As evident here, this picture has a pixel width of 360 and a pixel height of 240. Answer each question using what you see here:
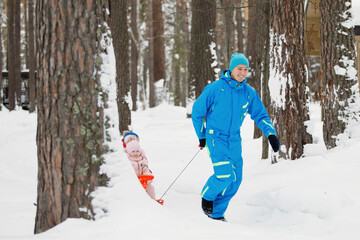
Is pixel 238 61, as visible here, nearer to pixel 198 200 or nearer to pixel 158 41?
pixel 198 200

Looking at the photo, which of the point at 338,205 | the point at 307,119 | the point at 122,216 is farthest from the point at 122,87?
the point at 122,216

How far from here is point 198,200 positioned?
5.79 m

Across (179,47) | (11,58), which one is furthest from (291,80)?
(179,47)

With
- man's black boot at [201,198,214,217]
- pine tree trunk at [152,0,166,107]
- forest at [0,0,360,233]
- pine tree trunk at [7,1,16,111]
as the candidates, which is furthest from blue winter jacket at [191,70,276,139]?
pine tree trunk at [7,1,16,111]

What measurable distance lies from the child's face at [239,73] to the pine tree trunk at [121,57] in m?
5.20

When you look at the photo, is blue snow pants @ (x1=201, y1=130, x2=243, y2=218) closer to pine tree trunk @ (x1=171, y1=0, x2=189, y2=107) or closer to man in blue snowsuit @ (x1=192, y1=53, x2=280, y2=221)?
man in blue snowsuit @ (x1=192, y1=53, x2=280, y2=221)

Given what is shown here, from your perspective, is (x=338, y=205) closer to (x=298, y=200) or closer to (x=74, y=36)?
(x=298, y=200)

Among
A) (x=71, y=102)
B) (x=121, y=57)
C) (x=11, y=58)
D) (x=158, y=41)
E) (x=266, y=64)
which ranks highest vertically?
(x=158, y=41)

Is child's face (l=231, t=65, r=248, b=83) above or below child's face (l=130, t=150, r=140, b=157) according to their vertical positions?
above

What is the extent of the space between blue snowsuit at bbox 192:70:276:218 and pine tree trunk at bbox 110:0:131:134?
5105mm

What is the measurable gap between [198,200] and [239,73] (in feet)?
6.91

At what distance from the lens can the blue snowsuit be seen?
14.5ft

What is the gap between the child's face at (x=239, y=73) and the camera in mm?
4492

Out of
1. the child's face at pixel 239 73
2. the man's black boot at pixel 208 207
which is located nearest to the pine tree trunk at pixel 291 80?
the child's face at pixel 239 73
